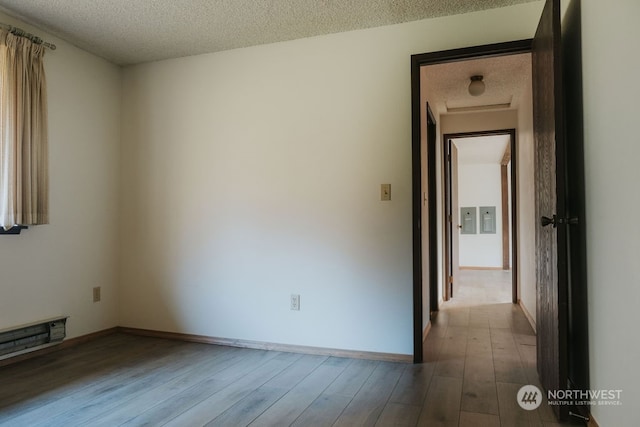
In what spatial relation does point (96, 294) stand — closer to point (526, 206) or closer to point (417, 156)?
point (417, 156)

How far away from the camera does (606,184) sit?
155 centimetres

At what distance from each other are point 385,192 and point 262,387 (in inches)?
55.3

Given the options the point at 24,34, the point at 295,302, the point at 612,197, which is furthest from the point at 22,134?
the point at 612,197

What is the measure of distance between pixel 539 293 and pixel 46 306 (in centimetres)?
316

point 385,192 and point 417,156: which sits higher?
point 417,156

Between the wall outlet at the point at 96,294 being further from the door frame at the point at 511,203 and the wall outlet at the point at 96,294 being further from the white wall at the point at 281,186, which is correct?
the door frame at the point at 511,203

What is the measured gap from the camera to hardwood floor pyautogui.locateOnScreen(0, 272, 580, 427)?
191cm

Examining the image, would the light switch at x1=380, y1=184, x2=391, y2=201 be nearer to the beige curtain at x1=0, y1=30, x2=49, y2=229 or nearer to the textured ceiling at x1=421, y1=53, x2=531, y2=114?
the textured ceiling at x1=421, y1=53, x2=531, y2=114

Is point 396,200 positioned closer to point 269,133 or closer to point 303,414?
point 269,133

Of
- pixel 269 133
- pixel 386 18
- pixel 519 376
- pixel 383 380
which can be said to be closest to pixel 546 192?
pixel 519 376

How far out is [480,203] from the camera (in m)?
9.09

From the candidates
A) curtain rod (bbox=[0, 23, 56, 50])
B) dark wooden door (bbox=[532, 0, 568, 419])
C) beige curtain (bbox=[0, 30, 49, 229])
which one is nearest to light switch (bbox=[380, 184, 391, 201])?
dark wooden door (bbox=[532, 0, 568, 419])

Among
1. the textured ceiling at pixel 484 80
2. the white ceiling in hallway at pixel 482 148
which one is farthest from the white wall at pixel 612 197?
the white ceiling in hallway at pixel 482 148

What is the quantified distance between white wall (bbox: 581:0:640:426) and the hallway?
0.41m
